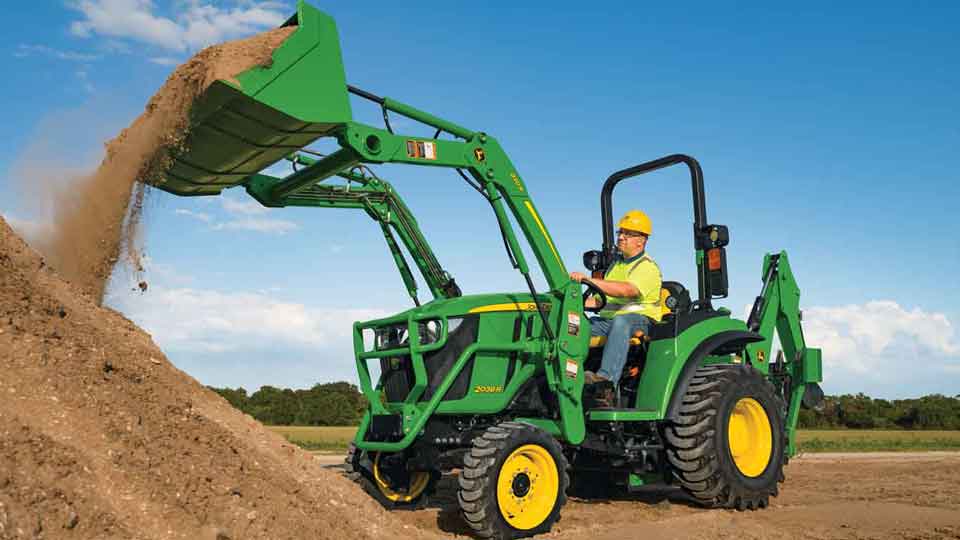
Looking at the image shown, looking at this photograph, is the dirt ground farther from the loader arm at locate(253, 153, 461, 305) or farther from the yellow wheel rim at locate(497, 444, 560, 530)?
the loader arm at locate(253, 153, 461, 305)

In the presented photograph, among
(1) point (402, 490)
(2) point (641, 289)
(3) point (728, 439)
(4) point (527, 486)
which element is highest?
(2) point (641, 289)

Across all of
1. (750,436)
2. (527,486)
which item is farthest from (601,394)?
(750,436)

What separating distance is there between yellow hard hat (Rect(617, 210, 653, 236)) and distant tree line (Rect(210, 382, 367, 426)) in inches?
876

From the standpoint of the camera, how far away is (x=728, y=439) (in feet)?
24.6

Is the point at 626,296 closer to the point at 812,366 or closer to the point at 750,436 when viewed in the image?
the point at 750,436

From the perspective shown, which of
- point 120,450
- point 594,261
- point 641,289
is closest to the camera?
point 120,450

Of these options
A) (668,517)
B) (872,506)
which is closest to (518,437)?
(668,517)

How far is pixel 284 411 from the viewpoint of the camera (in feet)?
97.3

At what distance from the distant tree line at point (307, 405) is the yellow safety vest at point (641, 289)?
73.1 ft

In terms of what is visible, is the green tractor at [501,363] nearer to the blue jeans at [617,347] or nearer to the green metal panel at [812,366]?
the blue jeans at [617,347]

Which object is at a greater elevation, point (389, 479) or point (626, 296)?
point (626, 296)

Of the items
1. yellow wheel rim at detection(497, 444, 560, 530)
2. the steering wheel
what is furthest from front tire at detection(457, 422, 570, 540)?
the steering wheel

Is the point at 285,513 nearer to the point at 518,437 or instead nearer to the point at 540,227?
the point at 518,437

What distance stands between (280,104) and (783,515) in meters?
5.23
